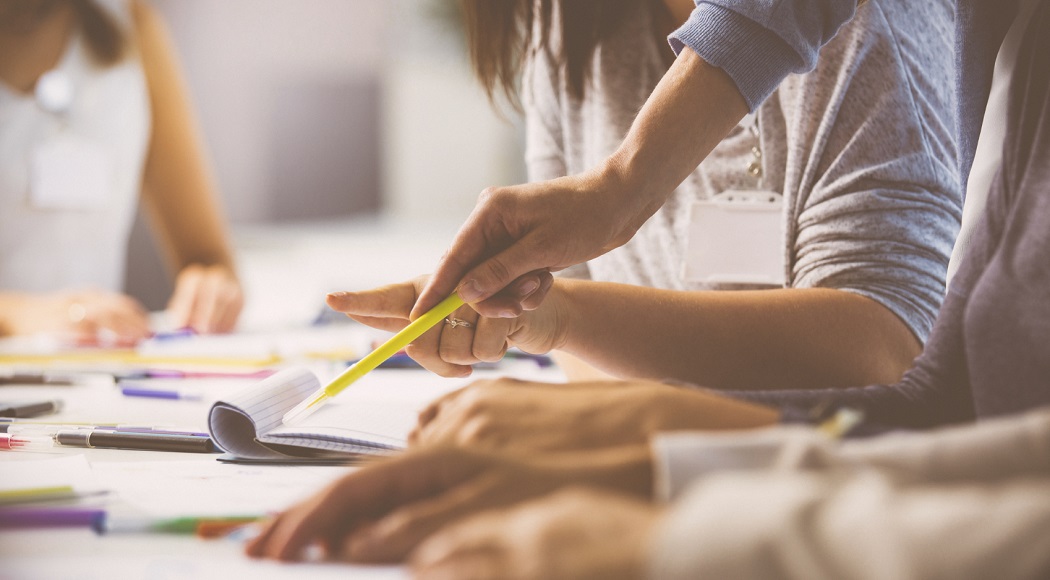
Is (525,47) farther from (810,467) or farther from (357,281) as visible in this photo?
(357,281)

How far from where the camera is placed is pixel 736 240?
1.07 meters

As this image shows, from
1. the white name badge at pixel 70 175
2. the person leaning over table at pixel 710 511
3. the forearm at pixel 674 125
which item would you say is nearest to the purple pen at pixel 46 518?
the person leaning over table at pixel 710 511

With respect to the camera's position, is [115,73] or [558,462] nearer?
[558,462]

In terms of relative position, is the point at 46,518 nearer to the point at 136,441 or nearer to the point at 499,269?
the point at 136,441

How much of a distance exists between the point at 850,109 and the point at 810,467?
0.65 metres

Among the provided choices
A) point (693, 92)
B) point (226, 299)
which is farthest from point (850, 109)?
point (226, 299)

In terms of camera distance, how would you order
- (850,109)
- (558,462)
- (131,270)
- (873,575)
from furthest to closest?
(131,270) < (850,109) < (558,462) < (873,575)

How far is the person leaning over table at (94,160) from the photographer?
186 cm

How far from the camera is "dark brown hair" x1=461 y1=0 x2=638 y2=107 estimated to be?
43.3 inches

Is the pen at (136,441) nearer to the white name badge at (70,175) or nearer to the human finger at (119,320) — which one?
the human finger at (119,320)

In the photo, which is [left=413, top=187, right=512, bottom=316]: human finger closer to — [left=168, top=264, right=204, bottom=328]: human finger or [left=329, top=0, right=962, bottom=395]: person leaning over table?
[left=329, top=0, right=962, bottom=395]: person leaning over table

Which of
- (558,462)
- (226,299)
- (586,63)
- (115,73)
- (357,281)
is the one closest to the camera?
(558,462)

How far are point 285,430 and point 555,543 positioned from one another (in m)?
0.45

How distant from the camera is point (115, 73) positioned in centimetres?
205
